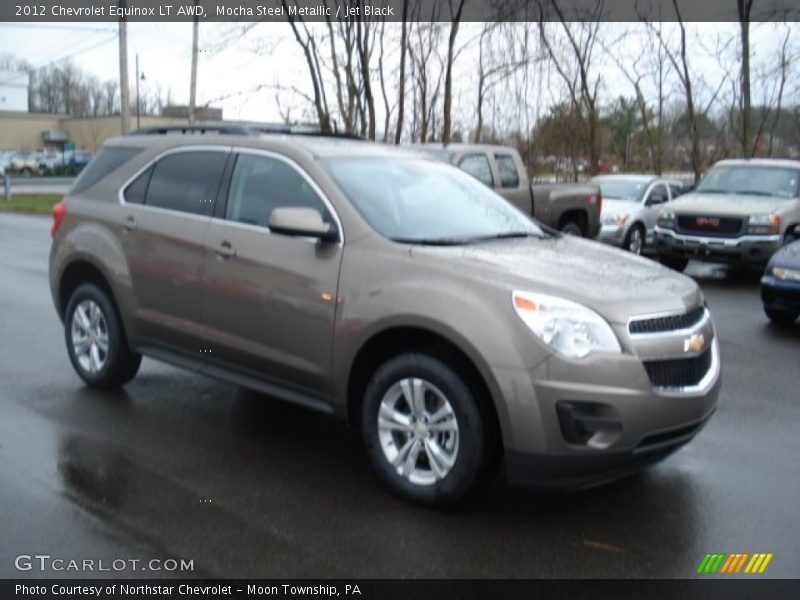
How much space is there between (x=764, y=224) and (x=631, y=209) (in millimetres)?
3340

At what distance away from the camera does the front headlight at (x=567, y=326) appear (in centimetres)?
403

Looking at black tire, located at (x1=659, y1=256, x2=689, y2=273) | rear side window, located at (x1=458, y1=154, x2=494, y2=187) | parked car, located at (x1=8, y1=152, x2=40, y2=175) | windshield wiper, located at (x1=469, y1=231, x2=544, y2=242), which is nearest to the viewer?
windshield wiper, located at (x1=469, y1=231, x2=544, y2=242)

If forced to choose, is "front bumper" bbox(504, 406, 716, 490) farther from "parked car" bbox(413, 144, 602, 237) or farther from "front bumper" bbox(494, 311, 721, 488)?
"parked car" bbox(413, 144, 602, 237)

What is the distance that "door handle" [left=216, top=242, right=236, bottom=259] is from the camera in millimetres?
5301

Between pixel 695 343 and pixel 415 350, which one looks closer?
pixel 695 343

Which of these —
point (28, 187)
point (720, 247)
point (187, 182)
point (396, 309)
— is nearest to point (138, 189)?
point (187, 182)

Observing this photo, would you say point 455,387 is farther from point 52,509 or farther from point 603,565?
point 52,509

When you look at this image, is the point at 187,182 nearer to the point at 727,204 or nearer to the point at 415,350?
the point at 415,350

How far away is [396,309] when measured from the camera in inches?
175

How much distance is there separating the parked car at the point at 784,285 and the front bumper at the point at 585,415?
18.8 feet

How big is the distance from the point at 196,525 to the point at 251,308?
143 centimetres

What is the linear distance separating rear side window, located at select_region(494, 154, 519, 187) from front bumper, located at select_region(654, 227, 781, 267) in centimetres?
259

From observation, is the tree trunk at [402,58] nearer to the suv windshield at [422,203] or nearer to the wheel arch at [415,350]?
the suv windshield at [422,203]

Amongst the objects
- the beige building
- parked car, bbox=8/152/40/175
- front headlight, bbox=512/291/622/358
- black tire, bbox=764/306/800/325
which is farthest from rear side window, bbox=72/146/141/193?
the beige building
